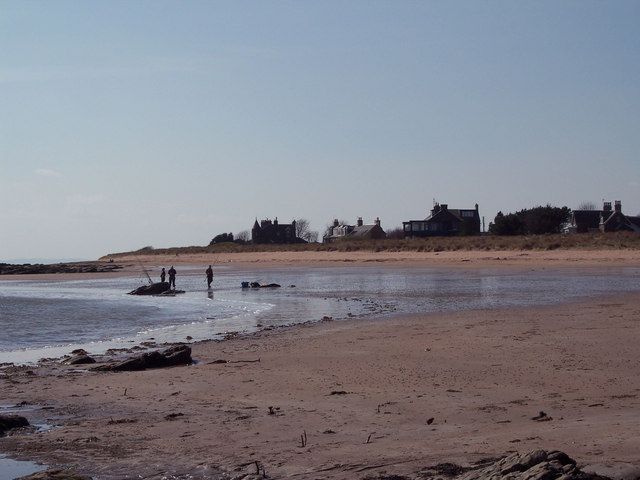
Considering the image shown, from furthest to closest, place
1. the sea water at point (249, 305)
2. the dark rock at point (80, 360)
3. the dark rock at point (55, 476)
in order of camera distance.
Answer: the sea water at point (249, 305), the dark rock at point (80, 360), the dark rock at point (55, 476)

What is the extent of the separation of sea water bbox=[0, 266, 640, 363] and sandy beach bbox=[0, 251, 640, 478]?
4661 mm

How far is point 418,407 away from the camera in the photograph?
31.7 ft

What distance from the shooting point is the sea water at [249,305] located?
2066cm

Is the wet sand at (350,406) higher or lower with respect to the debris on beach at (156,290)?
lower

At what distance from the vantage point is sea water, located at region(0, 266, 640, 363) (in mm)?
20656

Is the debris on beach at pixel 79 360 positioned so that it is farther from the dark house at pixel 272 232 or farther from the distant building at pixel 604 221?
the dark house at pixel 272 232

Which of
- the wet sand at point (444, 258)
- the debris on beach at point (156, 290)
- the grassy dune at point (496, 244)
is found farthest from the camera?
the grassy dune at point (496, 244)

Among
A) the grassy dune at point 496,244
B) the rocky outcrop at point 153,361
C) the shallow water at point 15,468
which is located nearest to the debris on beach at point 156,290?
the rocky outcrop at point 153,361

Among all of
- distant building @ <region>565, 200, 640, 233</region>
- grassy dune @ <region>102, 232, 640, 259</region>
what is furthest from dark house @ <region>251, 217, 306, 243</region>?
distant building @ <region>565, 200, 640, 233</region>

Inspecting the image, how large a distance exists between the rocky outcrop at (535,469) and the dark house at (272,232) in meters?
116

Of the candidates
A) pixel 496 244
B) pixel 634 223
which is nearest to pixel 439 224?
pixel 634 223

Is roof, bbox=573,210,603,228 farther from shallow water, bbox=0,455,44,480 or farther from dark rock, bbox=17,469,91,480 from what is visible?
dark rock, bbox=17,469,91,480

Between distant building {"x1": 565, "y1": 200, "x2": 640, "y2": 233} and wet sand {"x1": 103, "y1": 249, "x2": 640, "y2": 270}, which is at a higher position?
distant building {"x1": 565, "y1": 200, "x2": 640, "y2": 233}

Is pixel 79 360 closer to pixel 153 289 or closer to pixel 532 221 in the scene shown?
pixel 153 289
